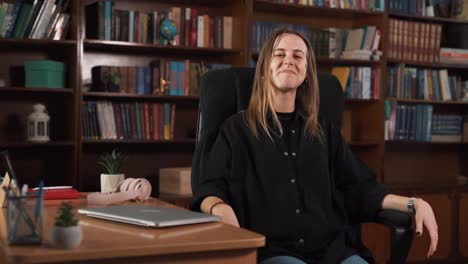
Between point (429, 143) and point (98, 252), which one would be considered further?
point (429, 143)

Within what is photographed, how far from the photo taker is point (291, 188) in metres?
2.50

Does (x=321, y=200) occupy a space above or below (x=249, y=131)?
below

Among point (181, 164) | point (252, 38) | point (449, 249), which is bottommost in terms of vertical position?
point (449, 249)

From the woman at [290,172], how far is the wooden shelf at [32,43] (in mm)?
1710

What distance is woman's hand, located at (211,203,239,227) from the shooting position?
212cm

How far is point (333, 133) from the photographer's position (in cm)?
269

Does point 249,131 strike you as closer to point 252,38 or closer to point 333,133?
point 333,133

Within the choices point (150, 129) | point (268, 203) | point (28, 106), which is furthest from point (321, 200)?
point (28, 106)

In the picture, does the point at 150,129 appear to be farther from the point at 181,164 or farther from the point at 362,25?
the point at 362,25

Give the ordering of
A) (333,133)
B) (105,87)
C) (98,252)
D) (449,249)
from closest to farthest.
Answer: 1. (98,252)
2. (333,133)
3. (105,87)
4. (449,249)

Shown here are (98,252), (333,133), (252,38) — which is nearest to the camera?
(98,252)

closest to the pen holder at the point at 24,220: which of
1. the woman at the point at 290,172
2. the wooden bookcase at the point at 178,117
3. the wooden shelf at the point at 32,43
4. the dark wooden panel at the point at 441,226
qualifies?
the woman at the point at 290,172

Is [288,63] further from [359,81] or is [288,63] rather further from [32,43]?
[359,81]

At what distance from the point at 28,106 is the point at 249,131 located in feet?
6.87
